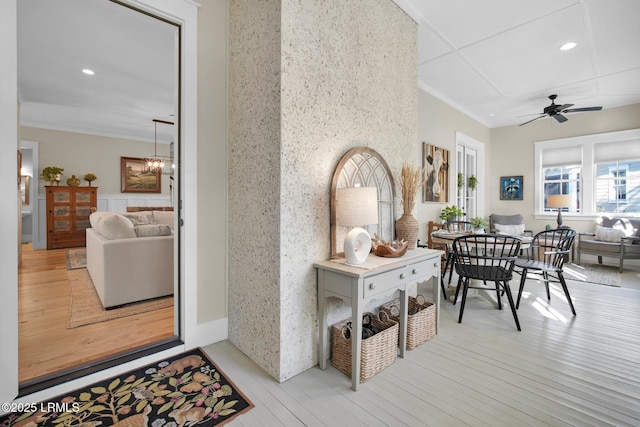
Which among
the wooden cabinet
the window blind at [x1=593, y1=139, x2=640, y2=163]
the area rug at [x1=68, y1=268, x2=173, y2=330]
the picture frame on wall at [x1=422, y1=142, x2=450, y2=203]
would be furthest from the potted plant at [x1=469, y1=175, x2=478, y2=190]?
the wooden cabinet

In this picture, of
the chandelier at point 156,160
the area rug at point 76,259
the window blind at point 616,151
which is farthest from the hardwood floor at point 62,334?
the window blind at point 616,151

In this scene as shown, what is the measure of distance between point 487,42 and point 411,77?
1304 mm

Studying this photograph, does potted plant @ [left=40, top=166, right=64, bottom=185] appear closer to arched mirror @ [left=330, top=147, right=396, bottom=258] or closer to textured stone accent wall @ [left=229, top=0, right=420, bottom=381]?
textured stone accent wall @ [left=229, top=0, right=420, bottom=381]

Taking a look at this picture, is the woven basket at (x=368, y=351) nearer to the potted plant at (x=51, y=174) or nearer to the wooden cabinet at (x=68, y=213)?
the wooden cabinet at (x=68, y=213)

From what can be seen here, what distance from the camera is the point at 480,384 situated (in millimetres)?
1729

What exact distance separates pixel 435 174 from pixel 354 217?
335 cm

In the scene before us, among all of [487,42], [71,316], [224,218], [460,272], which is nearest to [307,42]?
[224,218]

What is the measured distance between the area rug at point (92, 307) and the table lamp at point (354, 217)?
2.31 meters

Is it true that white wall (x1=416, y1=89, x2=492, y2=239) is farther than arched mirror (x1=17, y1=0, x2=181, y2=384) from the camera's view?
Yes

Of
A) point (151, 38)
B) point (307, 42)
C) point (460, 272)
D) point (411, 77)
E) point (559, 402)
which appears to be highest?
point (151, 38)

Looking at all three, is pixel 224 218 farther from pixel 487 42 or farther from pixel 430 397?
pixel 487 42

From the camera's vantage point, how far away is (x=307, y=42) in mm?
1885

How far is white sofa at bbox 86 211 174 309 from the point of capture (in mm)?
2889

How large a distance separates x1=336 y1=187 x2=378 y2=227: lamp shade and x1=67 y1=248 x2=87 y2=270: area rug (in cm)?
488
